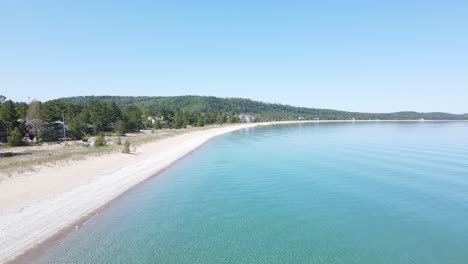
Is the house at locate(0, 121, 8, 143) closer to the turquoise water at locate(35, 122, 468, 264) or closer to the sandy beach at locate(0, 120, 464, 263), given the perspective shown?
the sandy beach at locate(0, 120, 464, 263)

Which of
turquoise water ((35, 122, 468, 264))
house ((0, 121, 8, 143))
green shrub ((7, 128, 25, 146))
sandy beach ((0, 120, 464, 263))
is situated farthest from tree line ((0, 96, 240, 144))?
turquoise water ((35, 122, 468, 264))

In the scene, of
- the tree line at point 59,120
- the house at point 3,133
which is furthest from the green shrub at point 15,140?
the house at point 3,133

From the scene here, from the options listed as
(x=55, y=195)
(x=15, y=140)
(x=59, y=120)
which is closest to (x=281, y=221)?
(x=55, y=195)

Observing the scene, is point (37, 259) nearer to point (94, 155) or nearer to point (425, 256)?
point (425, 256)

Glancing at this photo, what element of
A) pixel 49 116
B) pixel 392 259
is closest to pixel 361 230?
pixel 392 259

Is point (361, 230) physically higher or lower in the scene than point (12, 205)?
lower

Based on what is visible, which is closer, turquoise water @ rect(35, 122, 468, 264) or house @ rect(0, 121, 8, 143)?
turquoise water @ rect(35, 122, 468, 264)
